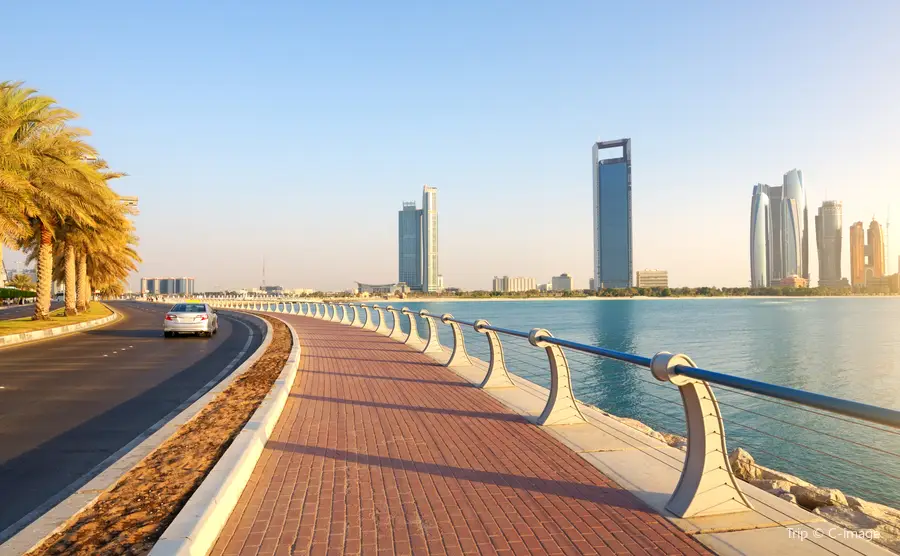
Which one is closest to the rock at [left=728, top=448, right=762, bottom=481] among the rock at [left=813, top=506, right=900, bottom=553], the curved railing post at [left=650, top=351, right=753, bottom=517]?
the rock at [left=813, top=506, right=900, bottom=553]

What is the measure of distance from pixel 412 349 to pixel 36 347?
42.7 feet

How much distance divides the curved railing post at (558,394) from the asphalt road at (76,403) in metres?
4.94

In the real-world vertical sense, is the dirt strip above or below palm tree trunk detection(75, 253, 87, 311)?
below

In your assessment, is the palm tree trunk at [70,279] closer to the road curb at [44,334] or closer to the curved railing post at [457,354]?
the road curb at [44,334]

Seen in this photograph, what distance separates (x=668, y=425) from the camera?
1467 centimetres

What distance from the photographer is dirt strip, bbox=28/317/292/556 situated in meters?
3.78

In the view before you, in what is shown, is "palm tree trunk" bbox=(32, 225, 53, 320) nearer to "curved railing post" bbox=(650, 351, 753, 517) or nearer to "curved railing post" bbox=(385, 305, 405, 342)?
"curved railing post" bbox=(385, 305, 405, 342)

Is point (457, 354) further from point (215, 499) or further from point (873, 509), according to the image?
point (215, 499)

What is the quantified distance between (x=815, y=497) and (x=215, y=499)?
7259 mm

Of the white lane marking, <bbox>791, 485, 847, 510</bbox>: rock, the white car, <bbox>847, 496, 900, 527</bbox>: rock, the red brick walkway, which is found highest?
the white car

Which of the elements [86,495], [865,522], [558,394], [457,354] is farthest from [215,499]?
[457,354]

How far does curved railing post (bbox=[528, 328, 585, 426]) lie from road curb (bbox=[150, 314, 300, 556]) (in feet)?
10.9

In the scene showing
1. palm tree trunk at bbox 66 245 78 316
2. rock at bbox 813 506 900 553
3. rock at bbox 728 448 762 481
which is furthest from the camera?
palm tree trunk at bbox 66 245 78 316

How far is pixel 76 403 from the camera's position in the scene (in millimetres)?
9227
